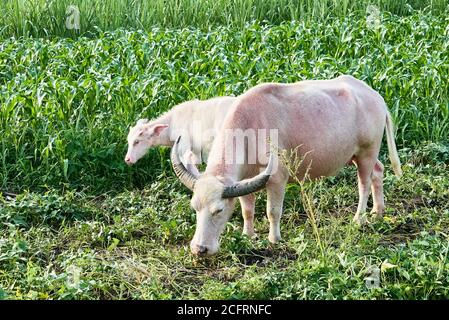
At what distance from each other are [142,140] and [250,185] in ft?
6.73

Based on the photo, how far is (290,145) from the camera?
7.84m

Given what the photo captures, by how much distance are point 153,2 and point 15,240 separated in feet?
22.7

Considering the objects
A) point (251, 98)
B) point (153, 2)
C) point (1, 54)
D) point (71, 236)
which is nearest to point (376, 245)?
point (251, 98)

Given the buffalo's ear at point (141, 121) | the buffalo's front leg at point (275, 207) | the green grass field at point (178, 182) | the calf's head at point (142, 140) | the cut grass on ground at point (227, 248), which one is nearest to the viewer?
the cut grass on ground at point (227, 248)

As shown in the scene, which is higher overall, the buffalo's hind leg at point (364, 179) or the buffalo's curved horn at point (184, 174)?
the buffalo's curved horn at point (184, 174)

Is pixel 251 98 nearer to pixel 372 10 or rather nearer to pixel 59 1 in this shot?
pixel 372 10

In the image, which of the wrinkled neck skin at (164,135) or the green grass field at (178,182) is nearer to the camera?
the green grass field at (178,182)

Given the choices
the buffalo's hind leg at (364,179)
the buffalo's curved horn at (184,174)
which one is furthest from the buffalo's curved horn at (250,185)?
the buffalo's hind leg at (364,179)

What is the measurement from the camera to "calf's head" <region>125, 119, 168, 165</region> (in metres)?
8.95

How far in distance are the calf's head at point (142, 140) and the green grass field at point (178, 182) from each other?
1.04 ft

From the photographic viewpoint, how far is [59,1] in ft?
46.2

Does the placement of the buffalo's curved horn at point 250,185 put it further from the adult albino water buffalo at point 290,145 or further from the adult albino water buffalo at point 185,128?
the adult albino water buffalo at point 185,128

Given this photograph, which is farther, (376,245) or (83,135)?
(83,135)

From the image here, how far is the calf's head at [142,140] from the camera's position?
8.95 metres
